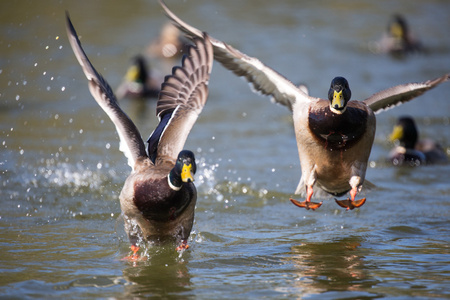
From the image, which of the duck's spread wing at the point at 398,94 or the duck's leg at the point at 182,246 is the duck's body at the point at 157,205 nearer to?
the duck's leg at the point at 182,246

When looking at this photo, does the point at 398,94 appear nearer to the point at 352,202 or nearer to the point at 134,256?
the point at 352,202

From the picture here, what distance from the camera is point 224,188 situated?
27.8 feet

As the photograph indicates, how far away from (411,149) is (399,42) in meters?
7.44

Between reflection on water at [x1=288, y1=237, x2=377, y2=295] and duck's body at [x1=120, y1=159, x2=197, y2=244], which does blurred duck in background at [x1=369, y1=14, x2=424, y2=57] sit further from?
duck's body at [x1=120, y1=159, x2=197, y2=244]

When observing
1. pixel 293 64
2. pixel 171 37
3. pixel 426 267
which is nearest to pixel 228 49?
pixel 426 267

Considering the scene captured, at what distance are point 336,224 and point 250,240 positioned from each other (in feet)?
3.62

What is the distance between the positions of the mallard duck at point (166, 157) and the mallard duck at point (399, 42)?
38.2 feet

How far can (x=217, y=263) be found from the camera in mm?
5910

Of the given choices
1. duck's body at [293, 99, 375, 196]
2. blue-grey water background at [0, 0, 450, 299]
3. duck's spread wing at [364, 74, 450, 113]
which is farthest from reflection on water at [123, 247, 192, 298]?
duck's spread wing at [364, 74, 450, 113]

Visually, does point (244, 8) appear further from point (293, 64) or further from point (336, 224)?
point (336, 224)

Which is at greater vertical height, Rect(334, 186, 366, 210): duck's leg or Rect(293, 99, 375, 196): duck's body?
Rect(293, 99, 375, 196): duck's body

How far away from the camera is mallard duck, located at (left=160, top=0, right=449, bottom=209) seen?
6191mm

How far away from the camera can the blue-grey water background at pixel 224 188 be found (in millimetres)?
5492

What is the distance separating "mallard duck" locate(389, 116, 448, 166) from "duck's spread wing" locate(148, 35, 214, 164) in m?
4.42
